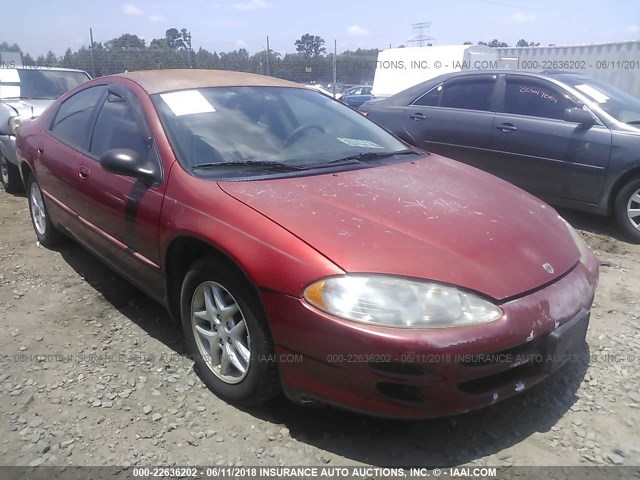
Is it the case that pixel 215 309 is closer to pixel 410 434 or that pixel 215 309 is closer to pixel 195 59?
pixel 410 434

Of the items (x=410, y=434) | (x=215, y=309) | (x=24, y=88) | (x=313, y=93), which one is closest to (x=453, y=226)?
(x=410, y=434)

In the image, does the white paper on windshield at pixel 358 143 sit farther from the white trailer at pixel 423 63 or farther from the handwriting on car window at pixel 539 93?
the white trailer at pixel 423 63

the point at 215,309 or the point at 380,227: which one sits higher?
the point at 380,227

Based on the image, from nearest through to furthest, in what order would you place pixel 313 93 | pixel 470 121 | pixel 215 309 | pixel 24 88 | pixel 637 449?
1. pixel 637 449
2. pixel 215 309
3. pixel 313 93
4. pixel 470 121
5. pixel 24 88

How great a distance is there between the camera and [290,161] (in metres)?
2.81

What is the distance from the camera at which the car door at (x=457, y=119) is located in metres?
5.50

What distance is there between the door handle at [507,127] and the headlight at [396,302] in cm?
378

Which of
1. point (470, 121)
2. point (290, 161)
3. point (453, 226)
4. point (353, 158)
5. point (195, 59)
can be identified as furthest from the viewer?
point (195, 59)

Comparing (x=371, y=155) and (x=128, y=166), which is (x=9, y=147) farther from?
(x=371, y=155)

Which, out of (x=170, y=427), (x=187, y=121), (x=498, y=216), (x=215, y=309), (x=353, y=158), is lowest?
(x=170, y=427)

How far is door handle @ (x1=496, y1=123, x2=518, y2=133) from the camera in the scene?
17.2 feet

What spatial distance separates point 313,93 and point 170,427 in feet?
7.73

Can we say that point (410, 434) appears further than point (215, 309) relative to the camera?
No

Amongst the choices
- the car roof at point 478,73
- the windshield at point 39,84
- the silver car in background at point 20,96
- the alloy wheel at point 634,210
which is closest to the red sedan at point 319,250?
the alloy wheel at point 634,210
